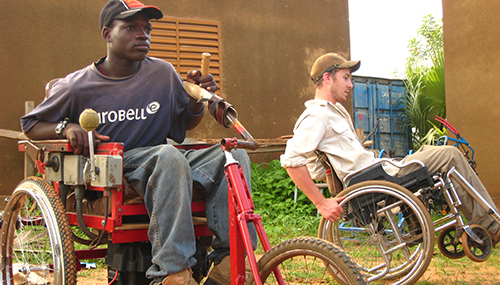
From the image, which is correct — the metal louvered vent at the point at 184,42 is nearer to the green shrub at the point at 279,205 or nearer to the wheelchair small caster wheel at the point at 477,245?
the green shrub at the point at 279,205

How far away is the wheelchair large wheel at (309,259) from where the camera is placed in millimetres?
1755

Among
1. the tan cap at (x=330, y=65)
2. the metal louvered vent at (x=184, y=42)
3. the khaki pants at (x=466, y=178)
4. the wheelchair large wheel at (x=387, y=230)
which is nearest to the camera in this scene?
the wheelchair large wheel at (x=387, y=230)

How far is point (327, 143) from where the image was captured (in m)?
3.12

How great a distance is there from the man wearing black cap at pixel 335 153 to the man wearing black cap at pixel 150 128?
2.06ft

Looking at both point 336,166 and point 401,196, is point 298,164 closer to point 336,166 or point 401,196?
point 336,166

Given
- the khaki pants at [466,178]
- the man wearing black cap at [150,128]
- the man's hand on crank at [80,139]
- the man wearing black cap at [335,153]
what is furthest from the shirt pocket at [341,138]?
the man's hand on crank at [80,139]

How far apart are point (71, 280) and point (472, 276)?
9.79 ft

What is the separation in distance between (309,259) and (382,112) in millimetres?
10247

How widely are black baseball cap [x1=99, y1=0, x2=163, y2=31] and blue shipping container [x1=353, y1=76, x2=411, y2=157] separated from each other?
8.93 m

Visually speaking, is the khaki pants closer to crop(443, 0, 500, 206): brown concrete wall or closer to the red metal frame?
the red metal frame

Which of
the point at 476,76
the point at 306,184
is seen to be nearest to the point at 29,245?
the point at 306,184

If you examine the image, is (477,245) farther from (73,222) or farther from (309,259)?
(73,222)

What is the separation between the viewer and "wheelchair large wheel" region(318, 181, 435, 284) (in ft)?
9.13

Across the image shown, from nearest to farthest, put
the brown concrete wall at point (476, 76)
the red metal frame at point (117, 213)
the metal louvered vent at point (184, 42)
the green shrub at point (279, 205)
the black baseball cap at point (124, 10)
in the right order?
1. the red metal frame at point (117, 213)
2. the black baseball cap at point (124, 10)
3. the brown concrete wall at point (476, 76)
4. the green shrub at point (279, 205)
5. the metal louvered vent at point (184, 42)
